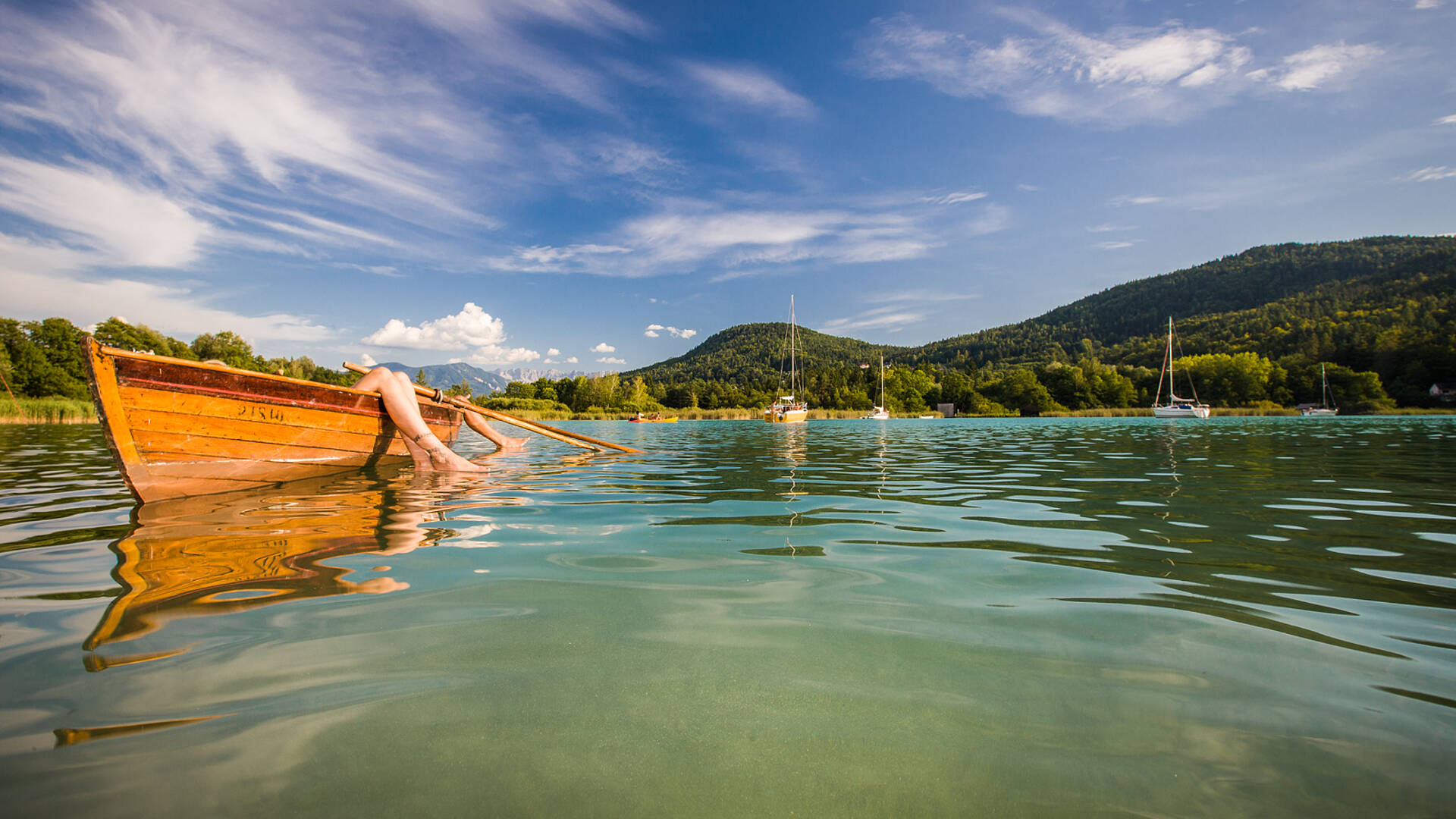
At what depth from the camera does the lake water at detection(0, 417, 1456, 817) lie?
1428mm

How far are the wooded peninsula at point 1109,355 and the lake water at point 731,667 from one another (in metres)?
38.6

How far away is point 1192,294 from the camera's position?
142125mm

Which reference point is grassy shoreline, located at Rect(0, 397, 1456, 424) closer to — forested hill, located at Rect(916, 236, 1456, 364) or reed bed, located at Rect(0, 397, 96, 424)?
reed bed, located at Rect(0, 397, 96, 424)

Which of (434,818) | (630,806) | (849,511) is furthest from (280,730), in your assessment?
(849,511)

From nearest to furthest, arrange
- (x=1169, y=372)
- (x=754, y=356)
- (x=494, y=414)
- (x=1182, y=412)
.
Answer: (x=494, y=414)
(x=1182, y=412)
(x=1169, y=372)
(x=754, y=356)

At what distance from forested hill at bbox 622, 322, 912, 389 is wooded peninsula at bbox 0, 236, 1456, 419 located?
78 centimetres

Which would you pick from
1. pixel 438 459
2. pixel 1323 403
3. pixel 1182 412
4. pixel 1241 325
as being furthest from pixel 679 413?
pixel 1241 325

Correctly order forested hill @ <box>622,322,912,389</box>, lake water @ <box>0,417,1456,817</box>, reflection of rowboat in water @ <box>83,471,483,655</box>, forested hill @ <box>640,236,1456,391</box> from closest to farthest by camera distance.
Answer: lake water @ <box>0,417,1456,817</box> → reflection of rowboat in water @ <box>83,471,483,655</box> → forested hill @ <box>640,236,1456,391</box> → forested hill @ <box>622,322,912,389</box>

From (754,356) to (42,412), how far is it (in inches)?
5153

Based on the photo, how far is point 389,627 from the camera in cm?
254

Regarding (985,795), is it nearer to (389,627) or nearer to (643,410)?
(389,627)

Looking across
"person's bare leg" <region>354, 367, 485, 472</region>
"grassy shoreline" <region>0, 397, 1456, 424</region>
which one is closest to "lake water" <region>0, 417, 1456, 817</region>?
"person's bare leg" <region>354, 367, 485, 472</region>

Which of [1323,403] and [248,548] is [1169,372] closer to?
[1323,403]

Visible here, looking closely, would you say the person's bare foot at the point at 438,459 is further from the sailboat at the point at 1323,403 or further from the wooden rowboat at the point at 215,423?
the sailboat at the point at 1323,403
